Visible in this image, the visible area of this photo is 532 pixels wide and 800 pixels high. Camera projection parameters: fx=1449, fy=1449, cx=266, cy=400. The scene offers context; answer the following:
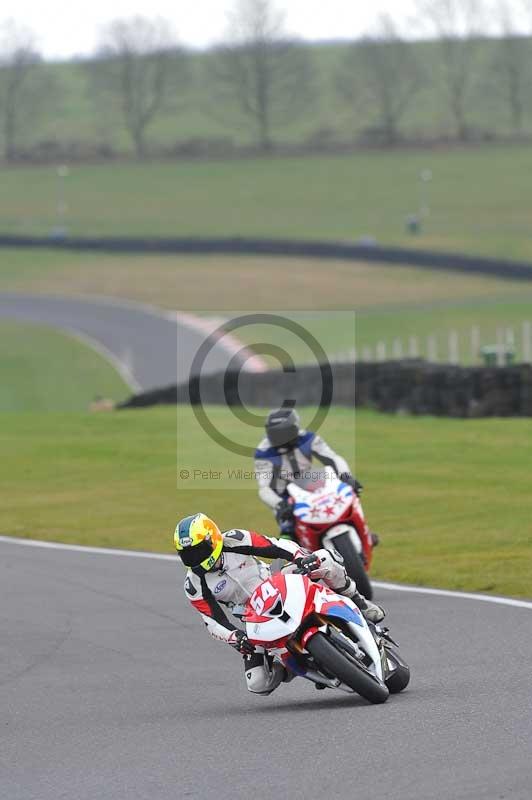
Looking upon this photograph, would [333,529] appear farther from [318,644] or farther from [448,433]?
[448,433]

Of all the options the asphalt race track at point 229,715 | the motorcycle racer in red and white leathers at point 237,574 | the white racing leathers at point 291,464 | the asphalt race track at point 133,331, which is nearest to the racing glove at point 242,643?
the motorcycle racer in red and white leathers at point 237,574

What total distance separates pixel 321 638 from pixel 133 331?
46023 millimetres

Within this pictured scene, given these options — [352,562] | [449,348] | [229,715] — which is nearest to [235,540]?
[229,715]

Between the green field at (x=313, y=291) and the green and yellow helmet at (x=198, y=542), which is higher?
the green field at (x=313, y=291)

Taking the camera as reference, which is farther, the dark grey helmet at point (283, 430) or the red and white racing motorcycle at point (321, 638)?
the dark grey helmet at point (283, 430)

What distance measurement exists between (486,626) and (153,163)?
95031 mm

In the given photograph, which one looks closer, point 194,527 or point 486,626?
point 194,527

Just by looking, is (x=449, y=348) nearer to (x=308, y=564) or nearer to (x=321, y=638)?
(x=308, y=564)

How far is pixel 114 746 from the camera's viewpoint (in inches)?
284

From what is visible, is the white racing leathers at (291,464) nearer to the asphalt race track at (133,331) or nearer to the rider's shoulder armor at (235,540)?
the rider's shoulder armor at (235,540)

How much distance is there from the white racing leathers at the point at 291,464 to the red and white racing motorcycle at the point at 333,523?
58 cm

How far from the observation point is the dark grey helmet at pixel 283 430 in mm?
12000

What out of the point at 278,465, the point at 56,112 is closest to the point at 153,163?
the point at 56,112

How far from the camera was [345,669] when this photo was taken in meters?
7.76
